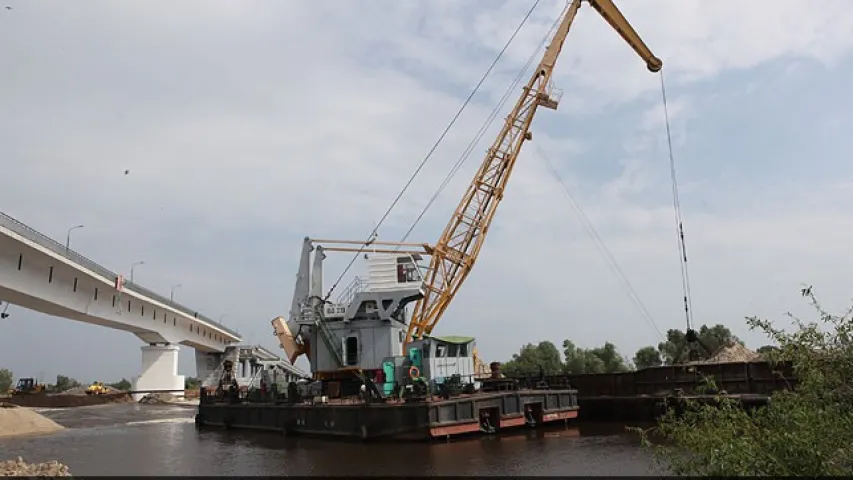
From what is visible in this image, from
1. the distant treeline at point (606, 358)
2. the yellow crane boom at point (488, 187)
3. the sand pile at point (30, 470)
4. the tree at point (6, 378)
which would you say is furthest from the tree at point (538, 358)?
the tree at point (6, 378)

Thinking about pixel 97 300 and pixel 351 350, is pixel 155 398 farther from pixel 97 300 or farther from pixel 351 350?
pixel 351 350

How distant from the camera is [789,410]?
8.21 m

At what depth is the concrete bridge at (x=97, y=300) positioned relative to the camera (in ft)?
107

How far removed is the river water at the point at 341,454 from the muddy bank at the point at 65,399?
3960cm

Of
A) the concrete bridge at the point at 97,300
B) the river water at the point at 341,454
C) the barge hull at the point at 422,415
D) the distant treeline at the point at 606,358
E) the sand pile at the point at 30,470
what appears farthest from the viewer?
the distant treeline at the point at 606,358

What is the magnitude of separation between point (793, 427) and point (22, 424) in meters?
38.3

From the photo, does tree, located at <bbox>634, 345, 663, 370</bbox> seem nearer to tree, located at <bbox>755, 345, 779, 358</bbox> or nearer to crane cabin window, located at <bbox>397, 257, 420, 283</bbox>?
crane cabin window, located at <bbox>397, 257, 420, 283</bbox>

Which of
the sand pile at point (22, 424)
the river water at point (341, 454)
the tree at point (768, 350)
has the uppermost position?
the tree at point (768, 350)

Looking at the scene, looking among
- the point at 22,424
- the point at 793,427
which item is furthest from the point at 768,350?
the point at 22,424

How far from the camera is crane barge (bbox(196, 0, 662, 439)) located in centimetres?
2288

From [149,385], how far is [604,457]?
5606 centimetres

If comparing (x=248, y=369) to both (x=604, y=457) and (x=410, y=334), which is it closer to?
(x=410, y=334)

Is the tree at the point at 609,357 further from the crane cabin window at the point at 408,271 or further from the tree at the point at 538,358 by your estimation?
the crane cabin window at the point at 408,271

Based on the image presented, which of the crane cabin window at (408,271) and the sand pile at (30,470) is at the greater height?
the crane cabin window at (408,271)
